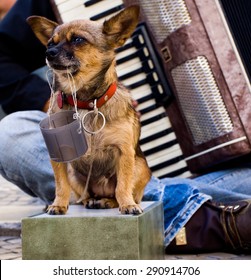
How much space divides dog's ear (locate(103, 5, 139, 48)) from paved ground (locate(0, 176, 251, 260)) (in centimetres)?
108

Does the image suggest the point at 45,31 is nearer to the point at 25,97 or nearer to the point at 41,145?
the point at 41,145

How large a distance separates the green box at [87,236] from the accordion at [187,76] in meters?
1.03

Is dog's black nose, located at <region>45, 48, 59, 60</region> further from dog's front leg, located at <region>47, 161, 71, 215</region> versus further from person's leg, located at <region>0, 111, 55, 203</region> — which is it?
person's leg, located at <region>0, 111, 55, 203</region>

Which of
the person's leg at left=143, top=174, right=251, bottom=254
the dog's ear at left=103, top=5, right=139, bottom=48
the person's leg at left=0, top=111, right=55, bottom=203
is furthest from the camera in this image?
the person's leg at left=0, top=111, right=55, bottom=203

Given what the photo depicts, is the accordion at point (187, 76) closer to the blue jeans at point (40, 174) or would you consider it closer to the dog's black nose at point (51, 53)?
the blue jeans at point (40, 174)

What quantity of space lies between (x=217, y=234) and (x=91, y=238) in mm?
893

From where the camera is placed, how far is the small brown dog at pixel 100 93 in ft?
5.16

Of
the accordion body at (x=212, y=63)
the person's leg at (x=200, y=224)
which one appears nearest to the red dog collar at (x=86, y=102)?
the person's leg at (x=200, y=224)

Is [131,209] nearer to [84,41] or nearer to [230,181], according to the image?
[84,41]

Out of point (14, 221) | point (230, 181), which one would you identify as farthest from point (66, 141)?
point (14, 221)

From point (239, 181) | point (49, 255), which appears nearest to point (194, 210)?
point (239, 181)

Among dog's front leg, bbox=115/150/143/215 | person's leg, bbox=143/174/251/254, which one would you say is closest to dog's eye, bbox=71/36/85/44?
dog's front leg, bbox=115/150/143/215

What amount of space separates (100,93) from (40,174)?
110 cm

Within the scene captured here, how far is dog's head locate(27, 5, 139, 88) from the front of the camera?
1.52 meters
